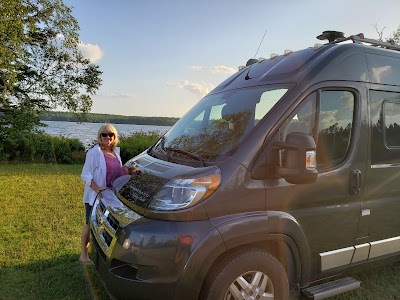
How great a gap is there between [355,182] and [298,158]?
0.96 meters

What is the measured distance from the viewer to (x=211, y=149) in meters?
2.98

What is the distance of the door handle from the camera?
3.18 metres

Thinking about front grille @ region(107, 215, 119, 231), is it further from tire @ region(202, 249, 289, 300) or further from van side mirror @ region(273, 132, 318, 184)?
van side mirror @ region(273, 132, 318, 184)

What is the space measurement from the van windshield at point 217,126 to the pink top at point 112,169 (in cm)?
48

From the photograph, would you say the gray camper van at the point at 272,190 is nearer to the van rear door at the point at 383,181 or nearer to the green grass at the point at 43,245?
the van rear door at the point at 383,181

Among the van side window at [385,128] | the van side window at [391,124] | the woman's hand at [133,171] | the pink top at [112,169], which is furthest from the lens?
the pink top at [112,169]

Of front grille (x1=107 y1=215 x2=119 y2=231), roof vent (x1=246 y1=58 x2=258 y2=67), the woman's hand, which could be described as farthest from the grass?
roof vent (x1=246 y1=58 x2=258 y2=67)

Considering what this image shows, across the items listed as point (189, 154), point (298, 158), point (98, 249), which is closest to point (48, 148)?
point (98, 249)

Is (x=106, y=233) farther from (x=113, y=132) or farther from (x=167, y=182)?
(x=113, y=132)

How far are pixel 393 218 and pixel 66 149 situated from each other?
46.1 feet

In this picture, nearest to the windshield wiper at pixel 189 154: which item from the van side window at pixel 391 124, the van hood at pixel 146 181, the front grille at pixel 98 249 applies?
the van hood at pixel 146 181

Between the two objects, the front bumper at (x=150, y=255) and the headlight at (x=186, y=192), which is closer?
the front bumper at (x=150, y=255)

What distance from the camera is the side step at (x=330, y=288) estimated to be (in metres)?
3.01

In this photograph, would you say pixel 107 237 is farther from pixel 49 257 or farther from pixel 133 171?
pixel 49 257
